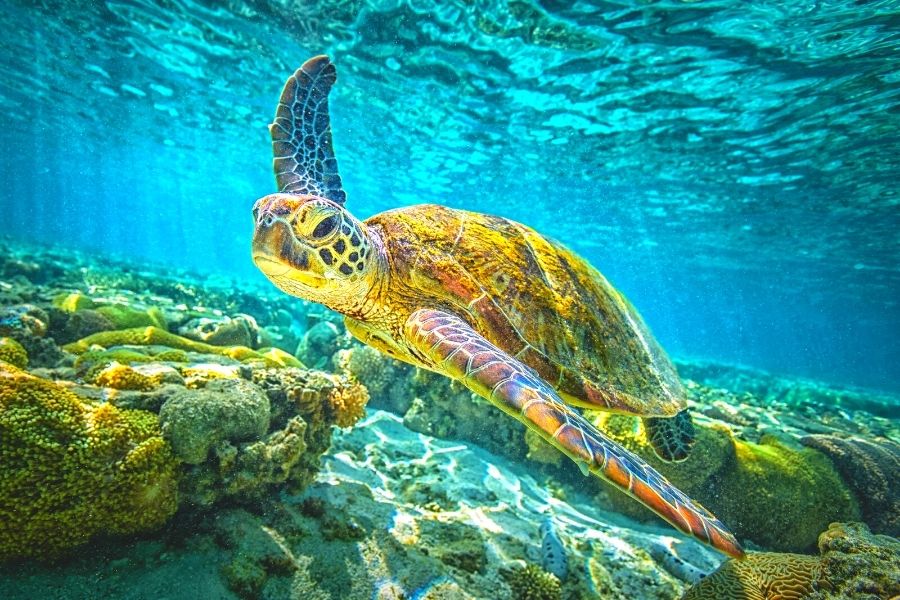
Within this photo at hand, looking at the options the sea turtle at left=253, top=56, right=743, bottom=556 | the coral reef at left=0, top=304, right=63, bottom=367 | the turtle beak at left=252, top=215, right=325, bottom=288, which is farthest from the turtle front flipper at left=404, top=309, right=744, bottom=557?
the coral reef at left=0, top=304, right=63, bottom=367

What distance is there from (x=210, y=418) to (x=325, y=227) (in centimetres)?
160

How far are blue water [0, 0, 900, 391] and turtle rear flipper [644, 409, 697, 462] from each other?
9.15 meters

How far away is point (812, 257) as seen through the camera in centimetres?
2662

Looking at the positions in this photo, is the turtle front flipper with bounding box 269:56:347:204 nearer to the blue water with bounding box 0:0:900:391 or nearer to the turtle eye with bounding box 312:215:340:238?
the turtle eye with bounding box 312:215:340:238

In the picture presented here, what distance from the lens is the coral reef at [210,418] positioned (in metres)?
2.65

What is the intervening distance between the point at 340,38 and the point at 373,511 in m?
13.5

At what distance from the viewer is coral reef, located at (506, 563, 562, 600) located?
120 inches

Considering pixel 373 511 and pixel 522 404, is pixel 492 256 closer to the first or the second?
pixel 522 404

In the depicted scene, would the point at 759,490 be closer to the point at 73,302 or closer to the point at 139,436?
the point at 139,436

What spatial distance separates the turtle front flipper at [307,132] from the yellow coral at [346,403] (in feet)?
6.68

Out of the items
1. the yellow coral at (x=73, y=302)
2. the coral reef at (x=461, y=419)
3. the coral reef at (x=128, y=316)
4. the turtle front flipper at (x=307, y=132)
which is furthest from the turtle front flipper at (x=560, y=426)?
the yellow coral at (x=73, y=302)

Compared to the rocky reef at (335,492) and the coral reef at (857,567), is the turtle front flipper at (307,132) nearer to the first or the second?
the rocky reef at (335,492)

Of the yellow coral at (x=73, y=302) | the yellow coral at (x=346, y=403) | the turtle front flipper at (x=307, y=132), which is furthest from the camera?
the yellow coral at (x=73, y=302)

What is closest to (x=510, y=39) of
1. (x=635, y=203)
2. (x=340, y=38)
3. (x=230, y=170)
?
(x=340, y=38)
